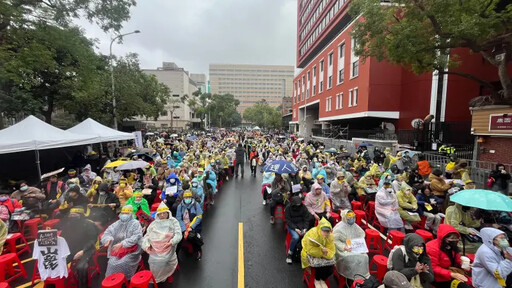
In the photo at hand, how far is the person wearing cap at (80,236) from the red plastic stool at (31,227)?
1.74 m

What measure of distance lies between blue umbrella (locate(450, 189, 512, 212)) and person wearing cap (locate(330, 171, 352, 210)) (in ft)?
8.38

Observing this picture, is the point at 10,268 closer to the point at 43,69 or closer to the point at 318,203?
the point at 318,203

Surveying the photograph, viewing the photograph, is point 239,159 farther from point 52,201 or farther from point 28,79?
point 28,79

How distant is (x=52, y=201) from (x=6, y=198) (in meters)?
1.00

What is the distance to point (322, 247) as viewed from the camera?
13.3 feet

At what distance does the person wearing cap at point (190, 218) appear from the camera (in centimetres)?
532

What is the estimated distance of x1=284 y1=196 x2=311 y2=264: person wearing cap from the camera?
202 inches

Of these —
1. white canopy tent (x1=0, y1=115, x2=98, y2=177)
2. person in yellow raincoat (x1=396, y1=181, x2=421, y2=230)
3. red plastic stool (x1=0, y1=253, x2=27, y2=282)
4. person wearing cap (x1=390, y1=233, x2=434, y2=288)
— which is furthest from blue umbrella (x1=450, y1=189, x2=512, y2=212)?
white canopy tent (x1=0, y1=115, x2=98, y2=177)

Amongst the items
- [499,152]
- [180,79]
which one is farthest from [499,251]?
[180,79]

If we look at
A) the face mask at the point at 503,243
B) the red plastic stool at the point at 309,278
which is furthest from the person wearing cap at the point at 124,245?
the face mask at the point at 503,243

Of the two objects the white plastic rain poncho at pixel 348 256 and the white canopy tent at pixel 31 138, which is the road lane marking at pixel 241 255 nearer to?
the white plastic rain poncho at pixel 348 256

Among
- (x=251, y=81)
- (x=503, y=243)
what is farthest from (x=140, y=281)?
(x=251, y=81)

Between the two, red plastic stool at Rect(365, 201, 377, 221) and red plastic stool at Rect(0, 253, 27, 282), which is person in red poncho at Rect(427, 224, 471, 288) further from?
red plastic stool at Rect(0, 253, 27, 282)

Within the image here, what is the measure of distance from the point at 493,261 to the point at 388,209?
2.65 meters
